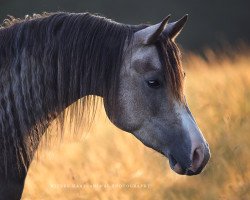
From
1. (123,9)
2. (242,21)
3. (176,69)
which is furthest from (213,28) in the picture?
(176,69)

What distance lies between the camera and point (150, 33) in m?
3.04

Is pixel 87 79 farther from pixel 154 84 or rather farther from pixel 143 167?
pixel 143 167

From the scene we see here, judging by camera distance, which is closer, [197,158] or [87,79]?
[197,158]

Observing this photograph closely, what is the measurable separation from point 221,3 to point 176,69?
54.9 ft

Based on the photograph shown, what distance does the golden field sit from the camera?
4.61 meters

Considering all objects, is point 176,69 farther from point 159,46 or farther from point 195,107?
point 195,107

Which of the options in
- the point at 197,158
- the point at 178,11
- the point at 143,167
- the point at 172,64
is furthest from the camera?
the point at 178,11

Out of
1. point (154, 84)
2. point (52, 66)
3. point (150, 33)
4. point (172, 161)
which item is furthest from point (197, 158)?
point (52, 66)

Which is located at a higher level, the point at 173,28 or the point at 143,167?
the point at 173,28

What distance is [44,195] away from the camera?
4.66m

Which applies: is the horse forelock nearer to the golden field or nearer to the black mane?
the black mane

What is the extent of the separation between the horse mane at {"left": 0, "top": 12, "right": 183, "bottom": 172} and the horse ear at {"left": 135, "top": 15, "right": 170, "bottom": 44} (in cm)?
5

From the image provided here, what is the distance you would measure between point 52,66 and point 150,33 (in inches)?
20.7

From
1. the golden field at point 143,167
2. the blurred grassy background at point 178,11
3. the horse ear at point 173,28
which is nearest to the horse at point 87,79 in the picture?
the horse ear at point 173,28
